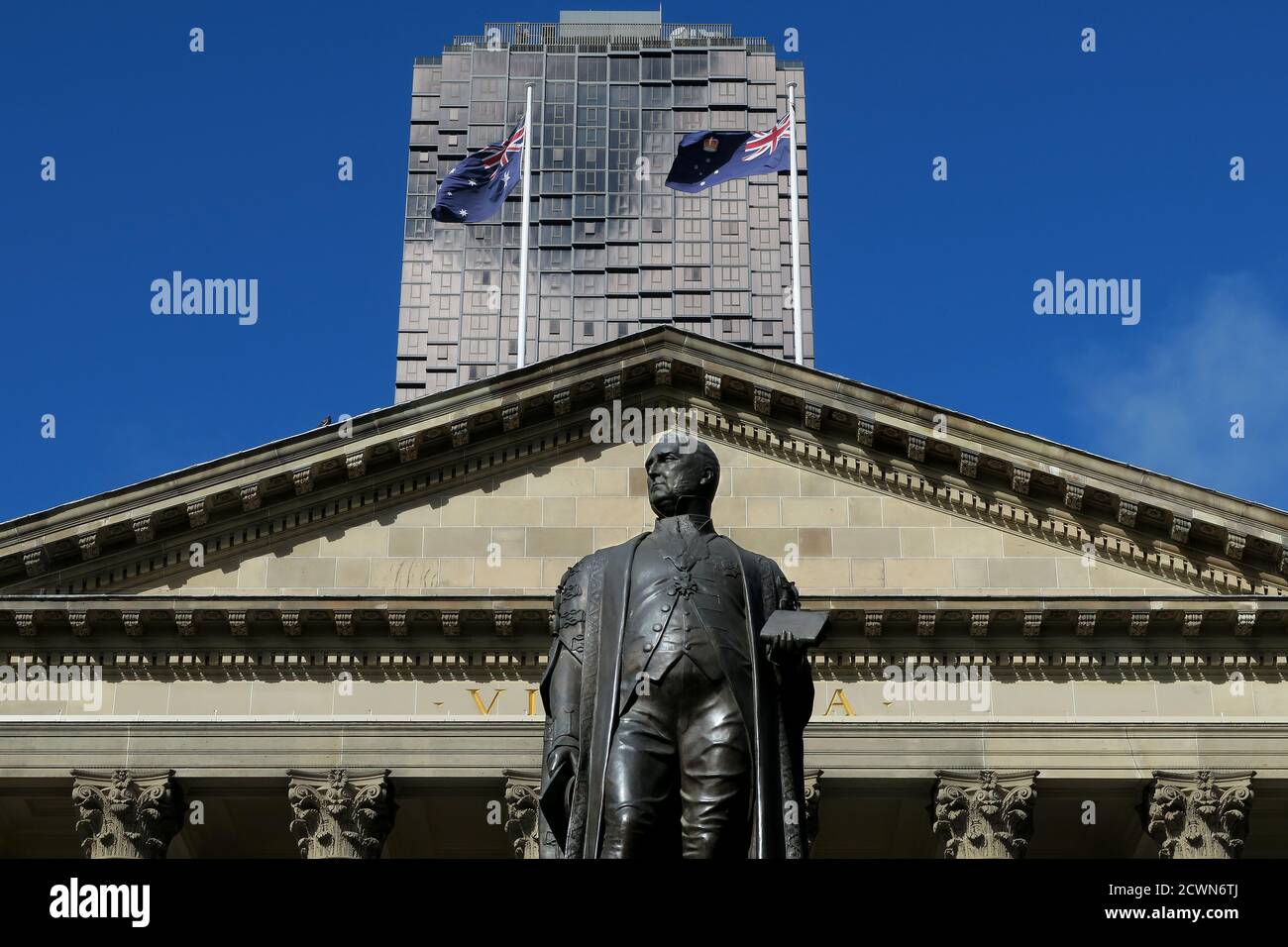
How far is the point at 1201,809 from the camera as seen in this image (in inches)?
1246

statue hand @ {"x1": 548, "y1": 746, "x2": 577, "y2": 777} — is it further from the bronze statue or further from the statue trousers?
the statue trousers

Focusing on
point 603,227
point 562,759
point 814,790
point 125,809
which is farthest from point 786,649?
point 603,227

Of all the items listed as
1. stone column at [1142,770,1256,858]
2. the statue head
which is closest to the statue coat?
the statue head

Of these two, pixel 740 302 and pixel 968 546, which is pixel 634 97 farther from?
pixel 968 546

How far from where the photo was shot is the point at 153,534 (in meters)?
33.7

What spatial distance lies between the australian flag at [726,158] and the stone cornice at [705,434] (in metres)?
7.78

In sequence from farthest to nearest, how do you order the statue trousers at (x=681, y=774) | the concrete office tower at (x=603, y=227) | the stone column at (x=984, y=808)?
the concrete office tower at (x=603, y=227) < the stone column at (x=984, y=808) < the statue trousers at (x=681, y=774)

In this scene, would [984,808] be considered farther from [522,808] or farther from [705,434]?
[705,434]

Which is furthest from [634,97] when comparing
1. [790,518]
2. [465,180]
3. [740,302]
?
[790,518]

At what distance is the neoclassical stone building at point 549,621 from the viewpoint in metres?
32.2

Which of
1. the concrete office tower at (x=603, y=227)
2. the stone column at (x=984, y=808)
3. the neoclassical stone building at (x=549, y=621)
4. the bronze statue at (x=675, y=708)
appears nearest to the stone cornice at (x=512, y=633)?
the neoclassical stone building at (x=549, y=621)

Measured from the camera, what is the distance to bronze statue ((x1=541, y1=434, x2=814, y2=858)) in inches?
372

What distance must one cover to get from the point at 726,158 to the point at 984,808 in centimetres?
1645

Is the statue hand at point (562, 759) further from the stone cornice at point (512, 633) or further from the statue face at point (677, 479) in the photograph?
the stone cornice at point (512, 633)
